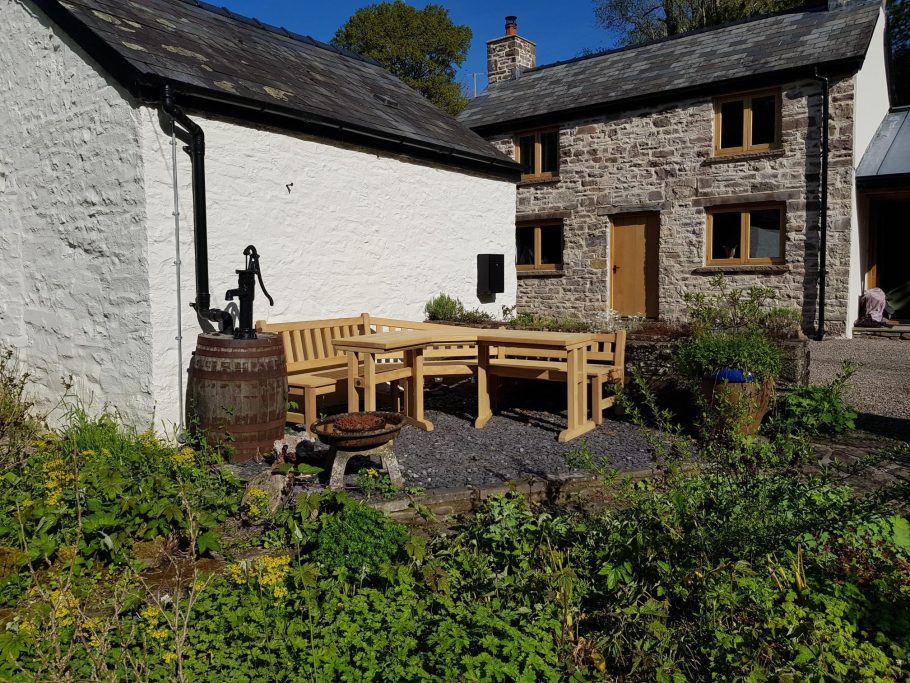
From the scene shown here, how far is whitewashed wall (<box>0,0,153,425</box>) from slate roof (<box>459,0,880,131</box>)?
11.2m

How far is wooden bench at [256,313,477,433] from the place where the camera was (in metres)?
6.16

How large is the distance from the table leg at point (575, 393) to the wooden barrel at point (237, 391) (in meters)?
2.40

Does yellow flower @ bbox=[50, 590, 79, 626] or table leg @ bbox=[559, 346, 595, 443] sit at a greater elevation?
table leg @ bbox=[559, 346, 595, 443]

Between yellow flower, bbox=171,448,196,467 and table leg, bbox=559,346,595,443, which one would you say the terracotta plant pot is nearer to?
table leg, bbox=559,346,595,443

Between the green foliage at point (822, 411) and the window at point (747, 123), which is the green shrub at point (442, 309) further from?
the window at point (747, 123)

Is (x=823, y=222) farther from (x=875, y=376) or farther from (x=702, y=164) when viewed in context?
(x=875, y=376)

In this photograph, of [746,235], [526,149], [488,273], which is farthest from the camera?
[526,149]

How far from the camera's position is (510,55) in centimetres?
1905

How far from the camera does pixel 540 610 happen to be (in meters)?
2.84

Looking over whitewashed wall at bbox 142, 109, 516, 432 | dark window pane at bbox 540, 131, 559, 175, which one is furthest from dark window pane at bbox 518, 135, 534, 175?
whitewashed wall at bbox 142, 109, 516, 432

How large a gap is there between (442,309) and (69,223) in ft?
13.4

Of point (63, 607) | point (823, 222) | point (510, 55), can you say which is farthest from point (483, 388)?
point (510, 55)

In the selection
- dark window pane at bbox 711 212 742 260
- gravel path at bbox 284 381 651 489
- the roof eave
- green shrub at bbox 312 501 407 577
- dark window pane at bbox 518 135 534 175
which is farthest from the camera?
dark window pane at bbox 518 135 534 175

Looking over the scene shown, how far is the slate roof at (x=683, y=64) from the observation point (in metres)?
12.8
